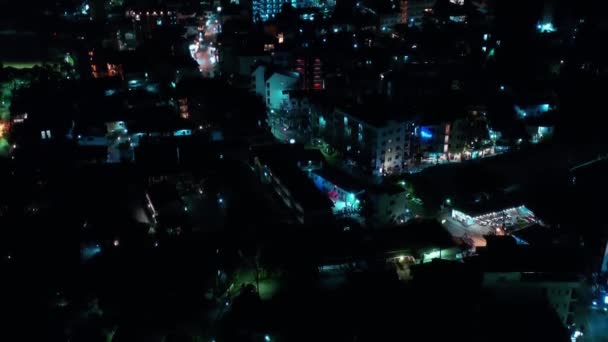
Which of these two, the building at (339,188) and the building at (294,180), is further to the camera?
the building at (339,188)

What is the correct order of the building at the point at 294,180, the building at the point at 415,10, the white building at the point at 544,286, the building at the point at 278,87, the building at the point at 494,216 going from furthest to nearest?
the building at the point at 415,10
the building at the point at 278,87
the building at the point at 494,216
the building at the point at 294,180
the white building at the point at 544,286

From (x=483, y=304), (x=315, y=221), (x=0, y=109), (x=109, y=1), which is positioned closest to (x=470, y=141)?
(x=315, y=221)

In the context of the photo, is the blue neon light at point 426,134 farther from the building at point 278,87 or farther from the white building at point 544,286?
the white building at point 544,286

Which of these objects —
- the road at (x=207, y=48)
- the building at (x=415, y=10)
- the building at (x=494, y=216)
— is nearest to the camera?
the building at (x=494, y=216)

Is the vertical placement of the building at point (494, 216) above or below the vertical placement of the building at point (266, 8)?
below

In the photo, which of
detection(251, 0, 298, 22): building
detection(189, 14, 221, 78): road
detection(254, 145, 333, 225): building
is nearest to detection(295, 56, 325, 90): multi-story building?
detection(189, 14, 221, 78): road

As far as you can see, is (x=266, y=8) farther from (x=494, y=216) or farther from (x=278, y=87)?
(x=494, y=216)

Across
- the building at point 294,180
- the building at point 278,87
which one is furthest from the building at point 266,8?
the building at point 294,180

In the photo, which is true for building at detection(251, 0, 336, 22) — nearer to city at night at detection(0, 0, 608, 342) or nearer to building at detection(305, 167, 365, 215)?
city at night at detection(0, 0, 608, 342)
